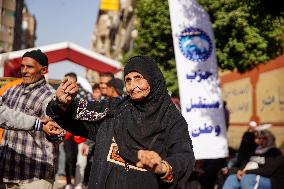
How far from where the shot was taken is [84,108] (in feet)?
9.43

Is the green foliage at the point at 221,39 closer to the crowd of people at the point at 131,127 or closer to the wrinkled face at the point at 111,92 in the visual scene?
the wrinkled face at the point at 111,92

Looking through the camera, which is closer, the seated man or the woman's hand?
the woman's hand

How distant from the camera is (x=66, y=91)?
262 centimetres

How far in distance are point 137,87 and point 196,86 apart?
5.20 metres

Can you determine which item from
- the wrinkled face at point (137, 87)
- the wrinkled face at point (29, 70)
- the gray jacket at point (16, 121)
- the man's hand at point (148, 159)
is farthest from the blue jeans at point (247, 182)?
the man's hand at point (148, 159)

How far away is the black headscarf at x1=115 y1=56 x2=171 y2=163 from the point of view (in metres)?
2.76

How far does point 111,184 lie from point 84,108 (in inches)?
17.9

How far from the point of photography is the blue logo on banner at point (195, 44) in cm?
797

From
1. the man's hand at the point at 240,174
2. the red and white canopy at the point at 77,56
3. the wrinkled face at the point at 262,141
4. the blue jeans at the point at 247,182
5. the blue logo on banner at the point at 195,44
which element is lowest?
the blue jeans at the point at 247,182

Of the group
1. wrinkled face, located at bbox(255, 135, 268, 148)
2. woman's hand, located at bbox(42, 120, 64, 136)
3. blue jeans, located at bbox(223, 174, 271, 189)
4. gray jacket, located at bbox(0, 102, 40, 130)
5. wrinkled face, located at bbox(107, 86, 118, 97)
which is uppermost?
wrinkled face, located at bbox(107, 86, 118, 97)

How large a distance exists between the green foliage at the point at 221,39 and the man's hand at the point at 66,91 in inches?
362

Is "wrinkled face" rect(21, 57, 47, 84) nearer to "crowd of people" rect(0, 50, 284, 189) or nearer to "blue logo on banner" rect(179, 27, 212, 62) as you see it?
"crowd of people" rect(0, 50, 284, 189)

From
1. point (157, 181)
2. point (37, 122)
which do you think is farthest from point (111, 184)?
point (37, 122)

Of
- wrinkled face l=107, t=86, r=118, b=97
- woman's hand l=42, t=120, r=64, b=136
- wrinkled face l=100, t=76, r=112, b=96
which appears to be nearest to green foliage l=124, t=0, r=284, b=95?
wrinkled face l=100, t=76, r=112, b=96
